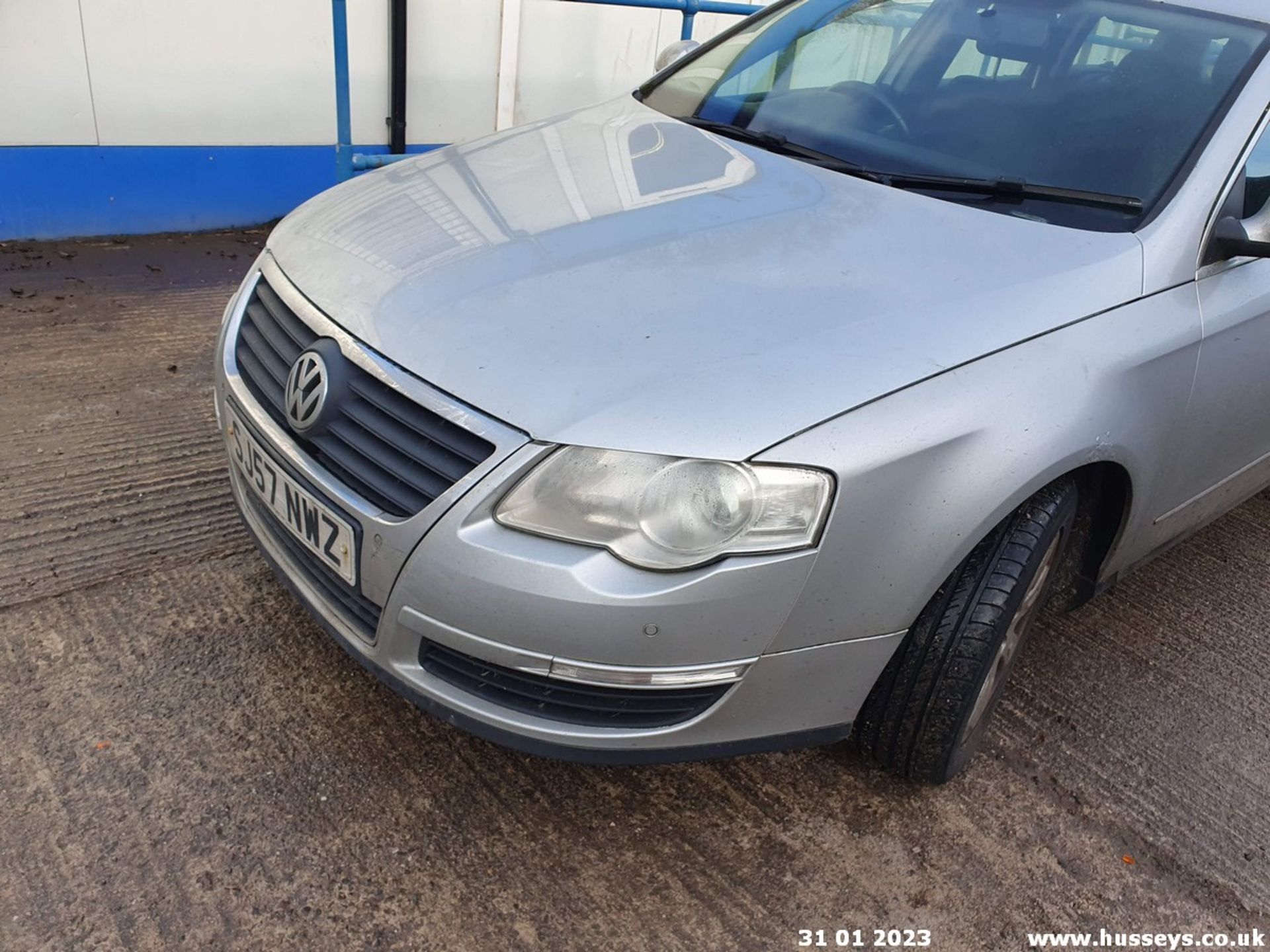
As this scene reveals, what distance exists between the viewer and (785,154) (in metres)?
2.54

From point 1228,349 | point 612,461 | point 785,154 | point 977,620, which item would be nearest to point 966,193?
point 785,154

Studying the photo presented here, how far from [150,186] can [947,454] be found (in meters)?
4.45

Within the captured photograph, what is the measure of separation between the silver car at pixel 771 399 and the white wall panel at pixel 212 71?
2874 millimetres

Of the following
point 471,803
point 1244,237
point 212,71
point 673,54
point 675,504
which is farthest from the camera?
point 212,71

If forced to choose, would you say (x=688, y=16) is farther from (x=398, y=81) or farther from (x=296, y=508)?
(x=296, y=508)

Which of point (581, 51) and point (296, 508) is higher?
point (581, 51)

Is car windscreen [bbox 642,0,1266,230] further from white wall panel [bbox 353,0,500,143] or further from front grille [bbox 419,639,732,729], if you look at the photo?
white wall panel [bbox 353,0,500,143]

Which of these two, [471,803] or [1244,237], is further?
[1244,237]

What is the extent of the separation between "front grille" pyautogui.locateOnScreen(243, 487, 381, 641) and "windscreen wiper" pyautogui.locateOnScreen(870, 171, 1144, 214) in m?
1.46

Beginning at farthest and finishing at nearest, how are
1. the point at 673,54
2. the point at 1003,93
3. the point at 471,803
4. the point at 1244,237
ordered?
the point at 673,54 → the point at 1003,93 → the point at 1244,237 → the point at 471,803

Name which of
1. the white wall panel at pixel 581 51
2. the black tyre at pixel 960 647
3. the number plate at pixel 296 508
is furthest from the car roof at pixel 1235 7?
the white wall panel at pixel 581 51

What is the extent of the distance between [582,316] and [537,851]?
3.22ft

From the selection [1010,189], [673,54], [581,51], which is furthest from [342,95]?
[1010,189]

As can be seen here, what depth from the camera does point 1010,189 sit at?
2.26 meters
